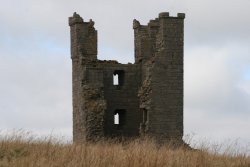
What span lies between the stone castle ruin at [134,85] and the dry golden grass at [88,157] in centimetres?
1444

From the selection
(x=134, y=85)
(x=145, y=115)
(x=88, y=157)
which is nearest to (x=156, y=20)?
(x=134, y=85)

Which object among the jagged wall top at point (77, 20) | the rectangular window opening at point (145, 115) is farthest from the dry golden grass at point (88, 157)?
the jagged wall top at point (77, 20)

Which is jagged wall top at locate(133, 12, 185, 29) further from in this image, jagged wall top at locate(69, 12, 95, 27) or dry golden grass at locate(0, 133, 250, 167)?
dry golden grass at locate(0, 133, 250, 167)

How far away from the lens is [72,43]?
3619 cm

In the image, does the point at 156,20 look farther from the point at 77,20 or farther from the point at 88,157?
the point at 88,157

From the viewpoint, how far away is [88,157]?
52.7ft

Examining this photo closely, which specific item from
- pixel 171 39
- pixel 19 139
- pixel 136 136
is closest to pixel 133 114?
pixel 136 136

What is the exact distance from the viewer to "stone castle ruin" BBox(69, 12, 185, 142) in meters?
33.5

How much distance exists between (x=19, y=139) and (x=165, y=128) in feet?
49.0

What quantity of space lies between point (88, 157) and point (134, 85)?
20.2 metres

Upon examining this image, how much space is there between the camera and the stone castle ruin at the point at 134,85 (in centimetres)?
3350

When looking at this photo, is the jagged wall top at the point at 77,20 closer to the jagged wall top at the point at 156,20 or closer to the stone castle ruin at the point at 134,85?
the stone castle ruin at the point at 134,85

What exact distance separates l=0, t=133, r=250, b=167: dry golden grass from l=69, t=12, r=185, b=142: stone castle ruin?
47.4ft

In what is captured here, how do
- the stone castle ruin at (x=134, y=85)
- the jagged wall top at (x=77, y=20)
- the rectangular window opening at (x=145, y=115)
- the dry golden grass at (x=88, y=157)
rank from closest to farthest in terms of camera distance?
the dry golden grass at (x=88, y=157)
the stone castle ruin at (x=134, y=85)
the rectangular window opening at (x=145, y=115)
the jagged wall top at (x=77, y=20)
